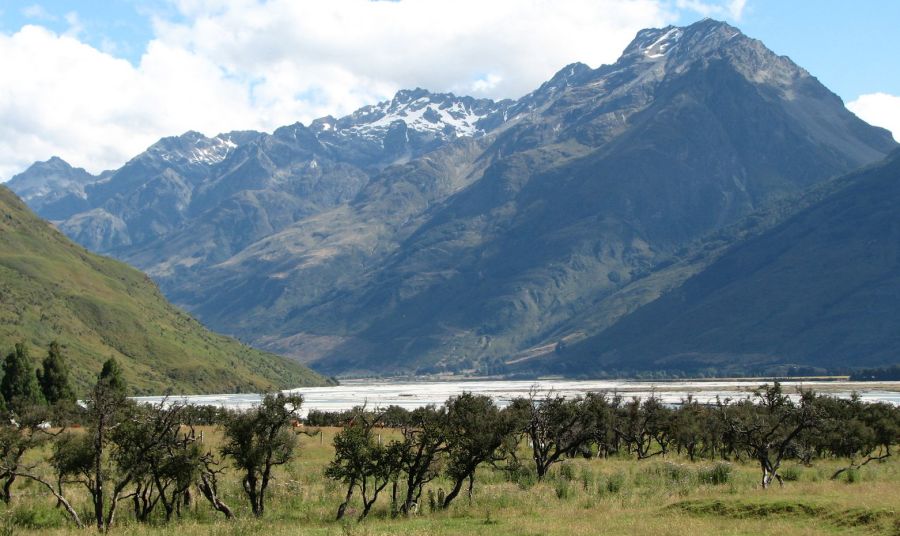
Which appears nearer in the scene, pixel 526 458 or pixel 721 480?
pixel 721 480

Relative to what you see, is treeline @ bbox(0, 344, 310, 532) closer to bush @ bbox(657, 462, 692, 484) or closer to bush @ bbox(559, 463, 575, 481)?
bush @ bbox(559, 463, 575, 481)

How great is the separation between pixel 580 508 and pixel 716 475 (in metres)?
16.2

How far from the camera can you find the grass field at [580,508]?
1747 inches

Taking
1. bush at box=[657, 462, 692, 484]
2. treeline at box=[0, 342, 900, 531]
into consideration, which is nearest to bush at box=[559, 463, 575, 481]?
treeline at box=[0, 342, 900, 531]

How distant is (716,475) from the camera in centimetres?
6562

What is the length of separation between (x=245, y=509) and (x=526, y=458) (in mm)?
36649

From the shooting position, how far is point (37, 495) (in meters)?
59.3

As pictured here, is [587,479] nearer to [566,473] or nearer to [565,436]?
[566,473]

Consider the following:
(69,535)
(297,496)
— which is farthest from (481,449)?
(69,535)

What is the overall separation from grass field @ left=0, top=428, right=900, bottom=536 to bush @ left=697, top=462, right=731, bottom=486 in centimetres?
39

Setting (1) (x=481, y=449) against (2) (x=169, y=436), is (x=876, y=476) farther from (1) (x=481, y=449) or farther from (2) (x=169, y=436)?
(2) (x=169, y=436)

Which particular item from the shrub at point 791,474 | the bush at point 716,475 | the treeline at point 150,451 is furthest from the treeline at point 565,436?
the treeline at point 150,451

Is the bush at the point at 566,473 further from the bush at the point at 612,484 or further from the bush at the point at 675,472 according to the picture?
the bush at the point at 675,472

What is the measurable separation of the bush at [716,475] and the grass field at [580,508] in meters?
0.39
